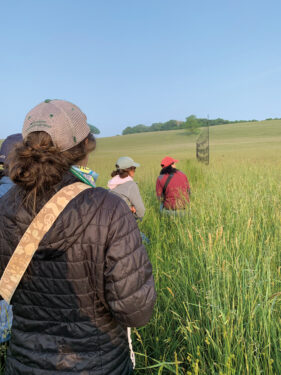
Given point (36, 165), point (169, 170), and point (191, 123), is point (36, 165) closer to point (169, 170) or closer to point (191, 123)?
point (169, 170)

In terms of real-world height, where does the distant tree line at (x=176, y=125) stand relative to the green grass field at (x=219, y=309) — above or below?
above

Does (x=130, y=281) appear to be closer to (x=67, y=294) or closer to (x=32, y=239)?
(x=67, y=294)

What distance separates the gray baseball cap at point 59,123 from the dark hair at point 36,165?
0.09 ft

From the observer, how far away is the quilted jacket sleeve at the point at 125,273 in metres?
1.09

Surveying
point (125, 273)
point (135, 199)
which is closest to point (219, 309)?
point (125, 273)

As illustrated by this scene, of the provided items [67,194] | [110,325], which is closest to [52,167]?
[67,194]

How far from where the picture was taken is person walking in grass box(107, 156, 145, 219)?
4.38 m

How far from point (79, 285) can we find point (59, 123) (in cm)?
65

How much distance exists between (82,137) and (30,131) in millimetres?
212

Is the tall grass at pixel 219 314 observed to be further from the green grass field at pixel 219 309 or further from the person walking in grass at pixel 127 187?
the person walking in grass at pixel 127 187

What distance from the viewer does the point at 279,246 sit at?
2.53 m

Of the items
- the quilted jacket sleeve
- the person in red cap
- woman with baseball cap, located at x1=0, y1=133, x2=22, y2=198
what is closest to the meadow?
the quilted jacket sleeve

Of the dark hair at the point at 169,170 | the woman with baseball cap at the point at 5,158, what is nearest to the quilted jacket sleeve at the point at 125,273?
the woman with baseball cap at the point at 5,158

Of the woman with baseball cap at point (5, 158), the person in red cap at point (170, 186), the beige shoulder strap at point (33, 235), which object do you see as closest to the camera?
the beige shoulder strap at point (33, 235)
